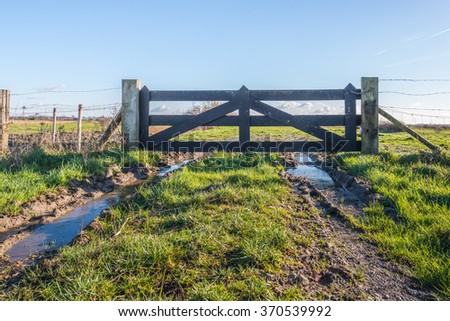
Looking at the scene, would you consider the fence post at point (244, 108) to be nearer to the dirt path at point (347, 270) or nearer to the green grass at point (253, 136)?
the dirt path at point (347, 270)

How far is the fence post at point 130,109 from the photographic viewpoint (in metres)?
9.34

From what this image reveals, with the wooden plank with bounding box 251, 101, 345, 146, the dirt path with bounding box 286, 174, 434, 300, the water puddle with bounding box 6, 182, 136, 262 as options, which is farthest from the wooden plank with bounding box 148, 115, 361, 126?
the dirt path with bounding box 286, 174, 434, 300

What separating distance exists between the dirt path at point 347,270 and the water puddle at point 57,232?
2744 mm

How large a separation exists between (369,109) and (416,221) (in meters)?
5.79

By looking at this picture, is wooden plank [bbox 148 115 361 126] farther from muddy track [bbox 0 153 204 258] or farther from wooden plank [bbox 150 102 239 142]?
muddy track [bbox 0 153 204 258]

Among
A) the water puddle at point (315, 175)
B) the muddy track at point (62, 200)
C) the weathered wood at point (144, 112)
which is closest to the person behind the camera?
the muddy track at point (62, 200)

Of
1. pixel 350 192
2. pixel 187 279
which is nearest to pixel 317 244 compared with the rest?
pixel 187 279

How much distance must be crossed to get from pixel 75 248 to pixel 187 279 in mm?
1294

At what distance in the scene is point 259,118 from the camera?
909 cm

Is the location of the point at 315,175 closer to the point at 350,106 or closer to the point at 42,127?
the point at 350,106

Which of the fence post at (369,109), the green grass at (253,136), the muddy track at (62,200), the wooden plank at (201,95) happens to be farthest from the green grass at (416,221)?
the green grass at (253,136)

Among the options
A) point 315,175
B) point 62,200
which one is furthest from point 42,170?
point 315,175
